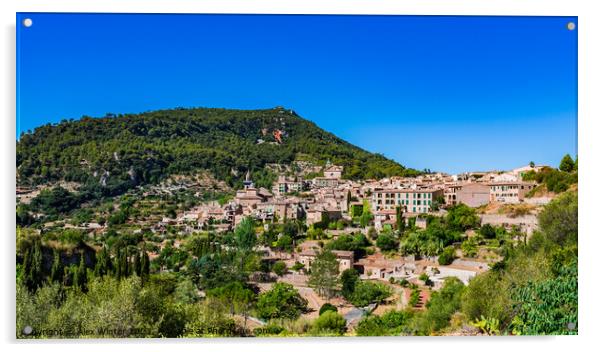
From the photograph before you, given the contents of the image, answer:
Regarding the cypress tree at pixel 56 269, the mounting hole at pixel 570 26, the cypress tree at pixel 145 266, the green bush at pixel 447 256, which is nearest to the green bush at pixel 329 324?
the green bush at pixel 447 256

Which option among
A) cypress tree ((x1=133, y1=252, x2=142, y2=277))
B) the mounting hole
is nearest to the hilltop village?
cypress tree ((x1=133, y1=252, x2=142, y2=277))

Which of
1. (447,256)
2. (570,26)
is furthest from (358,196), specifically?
(570,26)

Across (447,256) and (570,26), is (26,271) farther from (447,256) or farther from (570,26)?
(570,26)

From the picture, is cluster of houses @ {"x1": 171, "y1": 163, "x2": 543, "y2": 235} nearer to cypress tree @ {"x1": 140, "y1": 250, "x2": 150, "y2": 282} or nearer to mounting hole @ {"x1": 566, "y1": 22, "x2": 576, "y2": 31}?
cypress tree @ {"x1": 140, "y1": 250, "x2": 150, "y2": 282}

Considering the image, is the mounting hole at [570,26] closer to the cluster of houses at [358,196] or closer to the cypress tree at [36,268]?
the cluster of houses at [358,196]

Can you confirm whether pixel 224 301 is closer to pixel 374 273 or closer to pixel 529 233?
pixel 374 273

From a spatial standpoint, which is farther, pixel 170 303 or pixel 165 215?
pixel 165 215

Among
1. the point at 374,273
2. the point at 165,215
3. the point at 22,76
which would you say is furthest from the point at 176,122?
the point at 374,273

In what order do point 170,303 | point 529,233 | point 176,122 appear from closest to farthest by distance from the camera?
point 170,303, point 529,233, point 176,122
